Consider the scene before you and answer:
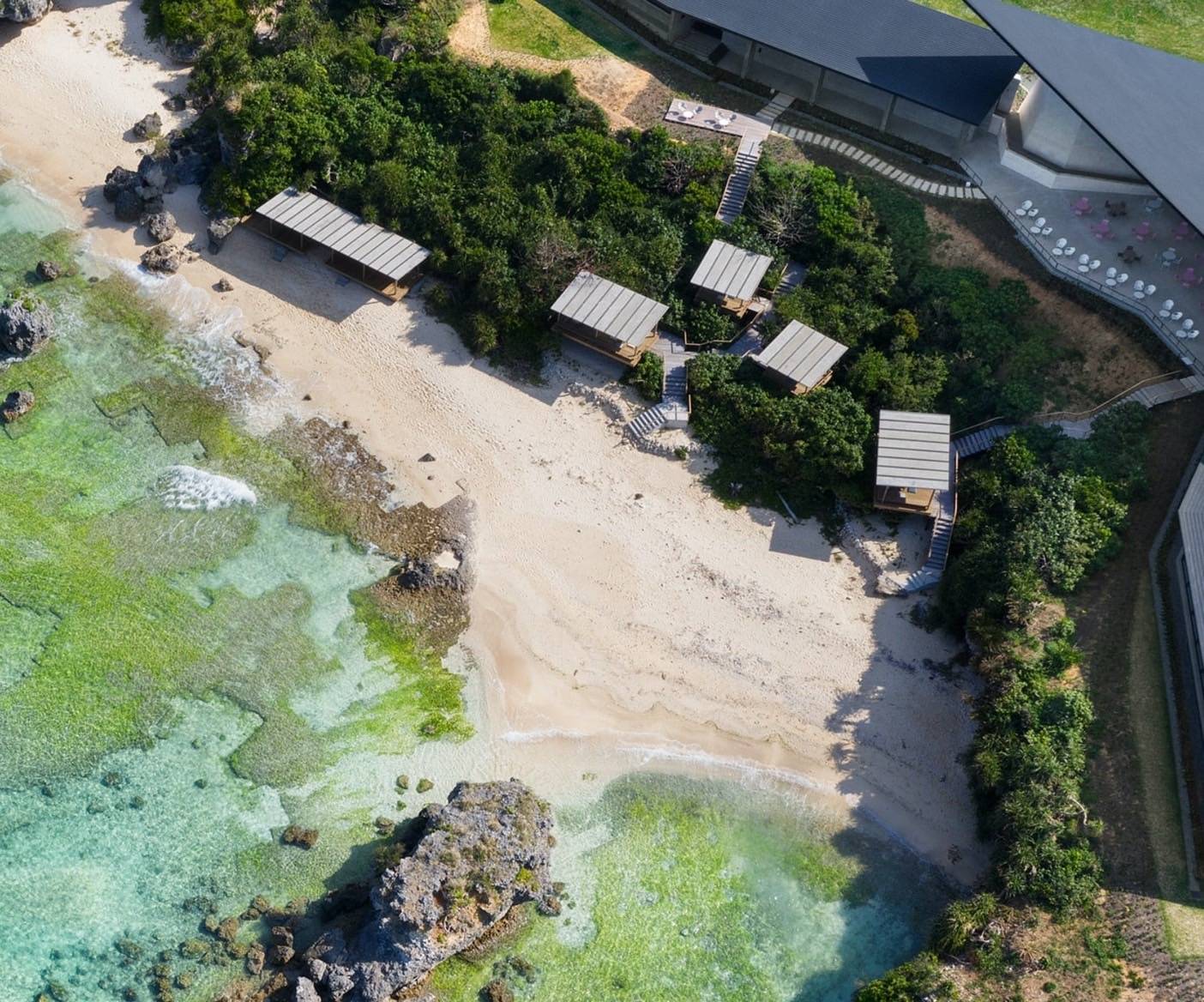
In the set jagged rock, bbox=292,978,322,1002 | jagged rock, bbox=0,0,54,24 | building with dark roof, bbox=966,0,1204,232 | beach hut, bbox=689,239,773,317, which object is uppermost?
building with dark roof, bbox=966,0,1204,232

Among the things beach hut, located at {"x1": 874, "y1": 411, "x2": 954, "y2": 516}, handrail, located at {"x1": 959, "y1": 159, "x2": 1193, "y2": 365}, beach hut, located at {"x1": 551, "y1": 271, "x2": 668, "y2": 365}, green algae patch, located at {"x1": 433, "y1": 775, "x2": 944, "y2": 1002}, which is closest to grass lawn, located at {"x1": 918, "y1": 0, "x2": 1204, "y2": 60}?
handrail, located at {"x1": 959, "y1": 159, "x2": 1193, "y2": 365}

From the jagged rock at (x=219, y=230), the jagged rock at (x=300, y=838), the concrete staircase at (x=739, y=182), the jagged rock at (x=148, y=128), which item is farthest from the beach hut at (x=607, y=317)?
the jagged rock at (x=148, y=128)

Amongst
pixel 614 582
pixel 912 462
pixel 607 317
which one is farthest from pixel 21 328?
pixel 912 462

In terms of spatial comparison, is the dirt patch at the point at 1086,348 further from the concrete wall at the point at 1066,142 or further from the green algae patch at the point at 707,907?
the green algae patch at the point at 707,907

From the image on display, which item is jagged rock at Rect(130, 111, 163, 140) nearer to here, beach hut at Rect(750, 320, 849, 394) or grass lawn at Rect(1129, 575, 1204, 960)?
beach hut at Rect(750, 320, 849, 394)

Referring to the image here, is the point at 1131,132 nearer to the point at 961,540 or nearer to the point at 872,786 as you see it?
the point at 961,540

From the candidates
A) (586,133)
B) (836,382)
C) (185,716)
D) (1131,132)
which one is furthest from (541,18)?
(185,716)

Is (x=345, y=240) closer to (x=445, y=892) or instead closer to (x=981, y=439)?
(x=981, y=439)
